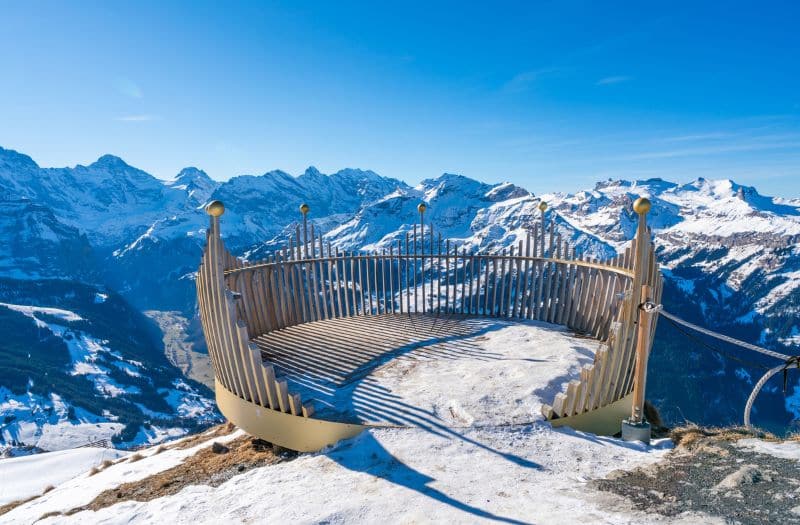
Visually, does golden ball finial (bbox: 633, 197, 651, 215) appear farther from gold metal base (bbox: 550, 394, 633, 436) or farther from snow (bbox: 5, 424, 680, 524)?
snow (bbox: 5, 424, 680, 524)

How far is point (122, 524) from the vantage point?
18.2ft

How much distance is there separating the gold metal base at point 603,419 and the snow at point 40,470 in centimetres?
5465

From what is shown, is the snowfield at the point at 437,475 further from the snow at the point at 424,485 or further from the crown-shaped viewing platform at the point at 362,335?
the crown-shaped viewing platform at the point at 362,335

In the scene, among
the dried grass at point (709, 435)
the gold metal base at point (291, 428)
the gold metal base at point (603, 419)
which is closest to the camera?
the dried grass at point (709, 435)

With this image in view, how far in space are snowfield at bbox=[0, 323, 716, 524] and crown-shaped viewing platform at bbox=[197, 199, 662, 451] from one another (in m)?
→ 0.32

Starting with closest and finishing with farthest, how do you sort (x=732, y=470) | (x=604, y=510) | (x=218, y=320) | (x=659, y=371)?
(x=604, y=510) < (x=732, y=470) < (x=218, y=320) < (x=659, y=371)

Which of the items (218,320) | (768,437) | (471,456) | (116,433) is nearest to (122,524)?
(218,320)

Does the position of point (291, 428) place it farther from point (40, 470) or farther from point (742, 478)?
point (40, 470)

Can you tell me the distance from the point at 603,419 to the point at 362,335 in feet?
19.8

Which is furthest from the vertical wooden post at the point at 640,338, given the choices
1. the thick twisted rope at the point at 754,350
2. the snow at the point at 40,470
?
the snow at the point at 40,470

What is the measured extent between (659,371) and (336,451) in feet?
715

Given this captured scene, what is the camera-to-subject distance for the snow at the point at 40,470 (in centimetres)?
5006

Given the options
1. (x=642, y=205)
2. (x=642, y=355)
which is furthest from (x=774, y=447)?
(x=642, y=205)

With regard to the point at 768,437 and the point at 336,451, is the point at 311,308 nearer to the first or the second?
the point at 336,451
